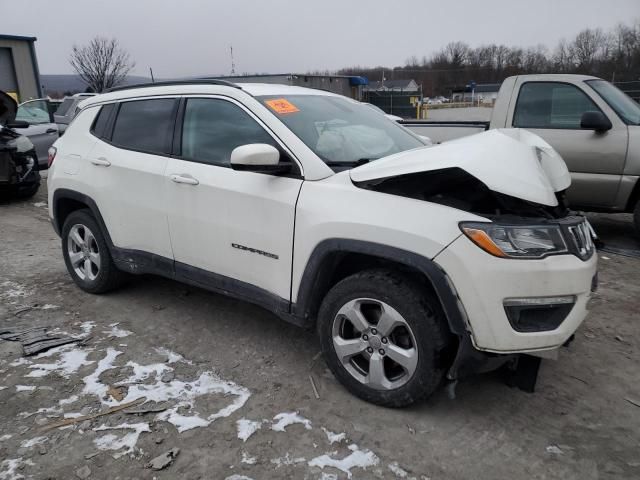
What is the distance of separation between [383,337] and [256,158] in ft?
4.02

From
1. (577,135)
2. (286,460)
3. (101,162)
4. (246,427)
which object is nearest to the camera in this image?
(286,460)

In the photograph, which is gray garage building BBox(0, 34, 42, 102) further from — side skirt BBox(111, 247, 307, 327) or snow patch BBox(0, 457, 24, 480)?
snow patch BBox(0, 457, 24, 480)

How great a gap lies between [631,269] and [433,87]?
187ft

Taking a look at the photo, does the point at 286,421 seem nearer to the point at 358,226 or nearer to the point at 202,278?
the point at 358,226

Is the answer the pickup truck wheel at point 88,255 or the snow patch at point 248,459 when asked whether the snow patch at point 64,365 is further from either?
the snow patch at point 248,459

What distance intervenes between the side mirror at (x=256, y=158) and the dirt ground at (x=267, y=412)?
1.33 metres

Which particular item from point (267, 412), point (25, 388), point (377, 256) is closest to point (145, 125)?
point (25, 388)

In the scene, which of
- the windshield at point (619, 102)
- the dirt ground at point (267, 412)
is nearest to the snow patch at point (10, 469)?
the dirt ground at point (267, 412)

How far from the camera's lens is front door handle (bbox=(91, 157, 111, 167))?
411 cm

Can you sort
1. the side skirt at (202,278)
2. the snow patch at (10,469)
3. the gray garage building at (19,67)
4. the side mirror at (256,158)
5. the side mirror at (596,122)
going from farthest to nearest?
the gray garage building at (19,67) → the side mirror at (596,122) → the side skirt at (202,278) → the side mirror at (256,158) → the snow patch at (10,469)

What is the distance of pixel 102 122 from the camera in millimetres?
4320

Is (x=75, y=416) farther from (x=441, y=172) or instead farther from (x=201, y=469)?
(x=441, y=172)

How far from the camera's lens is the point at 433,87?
58344 mm

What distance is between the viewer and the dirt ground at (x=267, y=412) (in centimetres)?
247
